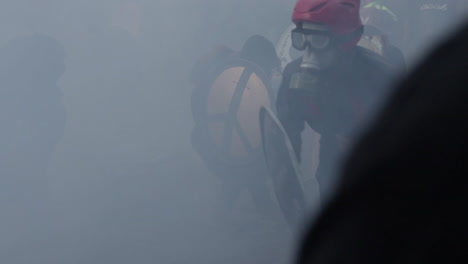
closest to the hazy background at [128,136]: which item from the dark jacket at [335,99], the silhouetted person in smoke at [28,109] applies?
the silhouetted person in smoke at [28,109]

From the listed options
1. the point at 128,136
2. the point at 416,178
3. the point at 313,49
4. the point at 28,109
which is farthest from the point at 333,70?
the point at 416,178

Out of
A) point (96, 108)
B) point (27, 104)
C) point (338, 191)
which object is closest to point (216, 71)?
point (96, 108)

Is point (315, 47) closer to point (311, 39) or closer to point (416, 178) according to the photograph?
point (311, 39)

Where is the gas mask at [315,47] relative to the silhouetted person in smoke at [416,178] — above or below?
below

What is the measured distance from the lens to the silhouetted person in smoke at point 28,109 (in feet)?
5.65

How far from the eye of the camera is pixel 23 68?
5.69 ft

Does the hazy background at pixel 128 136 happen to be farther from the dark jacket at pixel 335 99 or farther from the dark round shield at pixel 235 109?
the dark jacket at pixel 335 99

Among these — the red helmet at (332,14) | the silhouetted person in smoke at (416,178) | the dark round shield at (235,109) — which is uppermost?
the silhouetted person in smoke at (416,178)

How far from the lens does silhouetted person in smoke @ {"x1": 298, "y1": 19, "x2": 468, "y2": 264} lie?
303 mm

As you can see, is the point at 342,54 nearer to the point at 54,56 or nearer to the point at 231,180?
the point at 231,180

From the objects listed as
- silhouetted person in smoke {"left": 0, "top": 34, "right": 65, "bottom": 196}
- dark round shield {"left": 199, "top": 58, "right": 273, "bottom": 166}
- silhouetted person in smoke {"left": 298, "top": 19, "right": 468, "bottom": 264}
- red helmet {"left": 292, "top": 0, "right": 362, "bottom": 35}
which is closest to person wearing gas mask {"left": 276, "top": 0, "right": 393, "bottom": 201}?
red helmet {"left": 292, "top": 0, "right": 362, "bottom": 35}

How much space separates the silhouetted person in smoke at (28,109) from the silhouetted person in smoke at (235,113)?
395 millimetres

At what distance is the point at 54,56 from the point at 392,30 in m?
0.98

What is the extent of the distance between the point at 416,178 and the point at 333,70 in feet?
5.00
